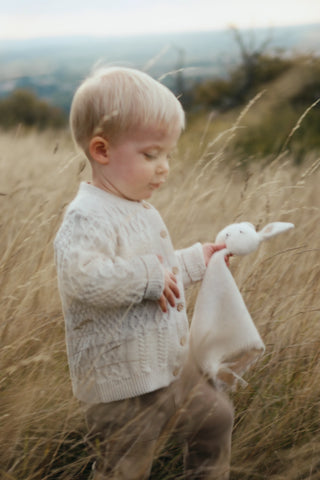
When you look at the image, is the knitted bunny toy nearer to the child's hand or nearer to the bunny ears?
the bunny ears

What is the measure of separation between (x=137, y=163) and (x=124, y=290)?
37 cm

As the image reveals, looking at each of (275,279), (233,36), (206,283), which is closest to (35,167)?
(275,279)

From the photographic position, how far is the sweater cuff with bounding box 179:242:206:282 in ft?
5.88

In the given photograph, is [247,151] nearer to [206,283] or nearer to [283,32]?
[283,32]

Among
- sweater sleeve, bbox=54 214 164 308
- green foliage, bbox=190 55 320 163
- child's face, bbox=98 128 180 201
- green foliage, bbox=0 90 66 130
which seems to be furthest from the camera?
green foliage, bbox=0 90 66 130

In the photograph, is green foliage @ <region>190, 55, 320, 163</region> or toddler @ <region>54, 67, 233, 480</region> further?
green foliage @ <region>190, 55, 320, 163</region>

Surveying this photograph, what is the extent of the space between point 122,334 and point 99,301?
0.14 m

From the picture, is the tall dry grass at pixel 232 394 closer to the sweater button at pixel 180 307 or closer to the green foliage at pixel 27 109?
the sweater button at pixel 180 307

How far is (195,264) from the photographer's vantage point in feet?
5.88

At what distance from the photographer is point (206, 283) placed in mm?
1734

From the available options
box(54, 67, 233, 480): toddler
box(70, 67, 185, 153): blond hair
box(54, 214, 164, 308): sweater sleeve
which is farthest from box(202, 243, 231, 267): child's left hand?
box(70, 67, 185, 153): blond hair

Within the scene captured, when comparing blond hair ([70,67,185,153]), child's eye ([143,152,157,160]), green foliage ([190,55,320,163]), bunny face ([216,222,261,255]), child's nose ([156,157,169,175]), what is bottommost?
green foliage ([190,55,320,163])

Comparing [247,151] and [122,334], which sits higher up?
[122,334]

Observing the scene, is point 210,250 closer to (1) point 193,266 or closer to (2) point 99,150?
(1) point 193,266
